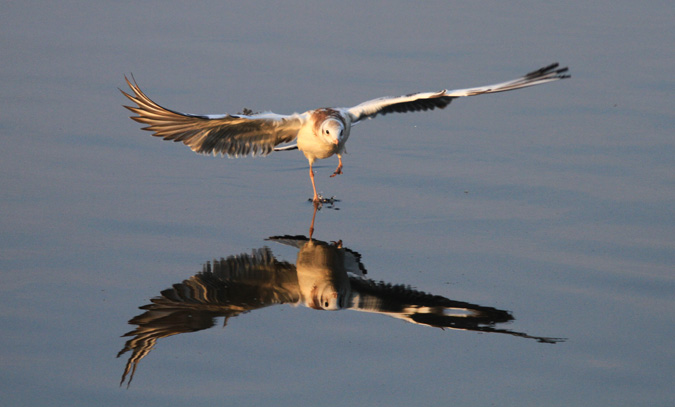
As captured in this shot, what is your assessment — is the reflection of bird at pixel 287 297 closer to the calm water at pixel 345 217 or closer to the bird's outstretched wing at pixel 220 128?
the calm water at pixel 345 217

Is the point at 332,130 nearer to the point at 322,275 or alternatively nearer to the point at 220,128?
the point at 220,128

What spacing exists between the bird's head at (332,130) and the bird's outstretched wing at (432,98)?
2.11 feet

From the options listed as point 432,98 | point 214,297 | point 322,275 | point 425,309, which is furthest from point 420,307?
point 432,98

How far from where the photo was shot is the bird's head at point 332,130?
8.97 metres

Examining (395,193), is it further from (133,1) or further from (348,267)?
(133,1)

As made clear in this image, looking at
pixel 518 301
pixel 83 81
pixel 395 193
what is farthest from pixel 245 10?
pixel 518 301

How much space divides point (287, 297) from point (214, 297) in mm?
552

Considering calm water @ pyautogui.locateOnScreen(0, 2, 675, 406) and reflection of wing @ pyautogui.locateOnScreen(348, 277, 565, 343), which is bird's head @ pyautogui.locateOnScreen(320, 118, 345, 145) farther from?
reflection of wing @ pyautogui.locateOnScreen(348, 277, 565, 343)

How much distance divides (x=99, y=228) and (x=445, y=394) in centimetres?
379

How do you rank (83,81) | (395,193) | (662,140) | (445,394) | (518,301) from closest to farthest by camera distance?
(445,394)
(518,301)
(395,193)
(662,140)
(83,81)

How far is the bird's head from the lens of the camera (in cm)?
897

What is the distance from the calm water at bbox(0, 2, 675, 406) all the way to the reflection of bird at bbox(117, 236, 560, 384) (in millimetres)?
22

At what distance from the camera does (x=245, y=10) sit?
16.2m

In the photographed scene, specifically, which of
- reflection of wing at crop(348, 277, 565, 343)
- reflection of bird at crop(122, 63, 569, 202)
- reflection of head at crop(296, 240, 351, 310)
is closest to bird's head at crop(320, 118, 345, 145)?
reflection of bird at crop(122, 63, 569, 202)
